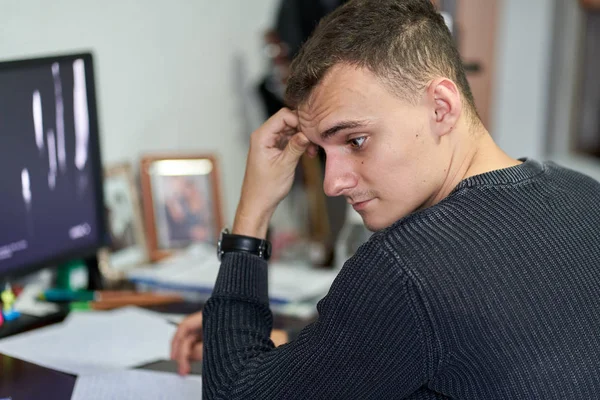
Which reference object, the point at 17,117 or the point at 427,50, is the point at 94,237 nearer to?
the point at 17,117

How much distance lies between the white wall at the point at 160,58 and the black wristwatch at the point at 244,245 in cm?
73

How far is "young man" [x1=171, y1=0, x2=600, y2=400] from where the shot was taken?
3.05 feet

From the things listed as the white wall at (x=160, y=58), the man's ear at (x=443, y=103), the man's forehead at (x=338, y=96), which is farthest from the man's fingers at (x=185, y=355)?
the white wall at (x=160, y=58)

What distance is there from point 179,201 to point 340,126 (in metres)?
1.03

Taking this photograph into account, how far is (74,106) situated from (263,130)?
0.45 m

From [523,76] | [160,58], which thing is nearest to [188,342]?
[160,58]

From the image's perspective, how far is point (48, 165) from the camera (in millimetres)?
1514

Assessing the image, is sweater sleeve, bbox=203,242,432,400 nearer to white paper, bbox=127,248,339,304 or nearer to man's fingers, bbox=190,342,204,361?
man's fingers, bbox=190,342,204,361

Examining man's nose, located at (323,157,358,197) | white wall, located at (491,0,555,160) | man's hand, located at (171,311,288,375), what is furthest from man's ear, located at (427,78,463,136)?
white wall, located at (491,0,555,160)

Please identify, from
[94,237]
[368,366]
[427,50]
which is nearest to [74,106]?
[94,237]

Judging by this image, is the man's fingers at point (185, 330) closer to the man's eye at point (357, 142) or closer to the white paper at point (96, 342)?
the white paper at point (96, 342)

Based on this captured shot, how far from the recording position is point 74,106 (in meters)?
1.56

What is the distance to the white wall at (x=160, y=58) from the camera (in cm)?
178

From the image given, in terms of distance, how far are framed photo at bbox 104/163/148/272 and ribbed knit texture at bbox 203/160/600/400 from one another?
877mm
